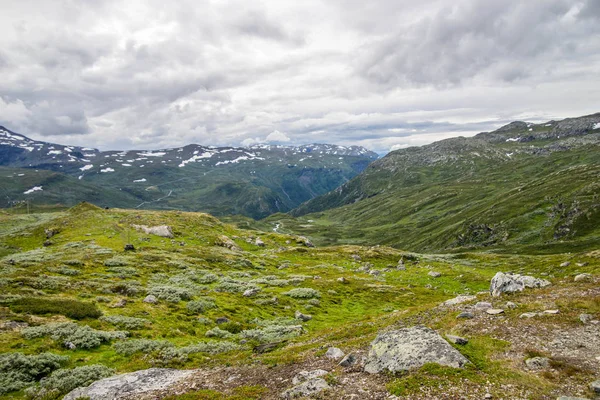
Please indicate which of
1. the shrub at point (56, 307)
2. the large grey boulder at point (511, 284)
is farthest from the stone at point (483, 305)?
the shrub at point (56, 307)

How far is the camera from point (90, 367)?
20547 mm

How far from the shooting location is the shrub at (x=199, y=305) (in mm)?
35844

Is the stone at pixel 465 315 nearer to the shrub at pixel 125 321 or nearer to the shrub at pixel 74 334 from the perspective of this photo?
→ the shrub at pixel 74 334

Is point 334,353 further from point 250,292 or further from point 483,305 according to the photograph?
point 250,292

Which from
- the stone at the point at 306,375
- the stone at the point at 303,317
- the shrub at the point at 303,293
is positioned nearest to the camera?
the stone at the point at 306,375

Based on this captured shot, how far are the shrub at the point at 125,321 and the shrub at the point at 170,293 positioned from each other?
7.61m

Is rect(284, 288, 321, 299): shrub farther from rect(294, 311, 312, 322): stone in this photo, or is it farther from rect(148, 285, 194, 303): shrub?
rect(148, 285, 194, 303): shrub

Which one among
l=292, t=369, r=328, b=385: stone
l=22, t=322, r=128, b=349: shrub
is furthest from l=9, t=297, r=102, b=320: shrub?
l=292, t=369, r=328, b=385: stone

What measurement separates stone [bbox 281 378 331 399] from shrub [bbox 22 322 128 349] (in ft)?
58.4

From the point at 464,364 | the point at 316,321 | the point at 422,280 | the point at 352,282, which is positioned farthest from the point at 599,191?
the point at 464,364

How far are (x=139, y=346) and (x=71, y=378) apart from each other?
5.93m

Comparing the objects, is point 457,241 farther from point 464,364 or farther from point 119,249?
point 464,364

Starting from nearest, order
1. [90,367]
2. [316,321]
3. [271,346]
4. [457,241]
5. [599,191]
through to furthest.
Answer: [90,367], [271,346], [316,321], [599,191], [457,241]

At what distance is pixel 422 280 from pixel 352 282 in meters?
16.1
